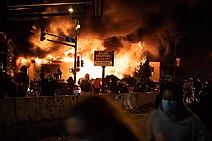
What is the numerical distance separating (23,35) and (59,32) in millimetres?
4497

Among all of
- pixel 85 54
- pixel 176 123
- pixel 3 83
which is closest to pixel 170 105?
pixel 176 123

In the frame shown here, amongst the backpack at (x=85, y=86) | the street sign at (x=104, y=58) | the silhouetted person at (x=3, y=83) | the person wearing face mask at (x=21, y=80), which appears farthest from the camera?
the backpack at (x=85, y=86)

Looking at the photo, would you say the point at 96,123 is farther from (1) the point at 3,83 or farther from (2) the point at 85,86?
(2) the point at 85,86

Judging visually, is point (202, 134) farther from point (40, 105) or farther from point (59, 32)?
point (59, 32)

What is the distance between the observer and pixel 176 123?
349cm

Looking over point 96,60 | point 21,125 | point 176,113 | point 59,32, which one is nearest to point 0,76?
point 21,125

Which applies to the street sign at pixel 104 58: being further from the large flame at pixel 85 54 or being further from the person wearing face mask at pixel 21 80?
the large flame at pixel 85 54

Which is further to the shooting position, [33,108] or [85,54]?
[85,54]

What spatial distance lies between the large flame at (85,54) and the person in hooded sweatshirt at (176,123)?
4523 centimetres

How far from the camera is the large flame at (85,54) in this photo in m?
50.0

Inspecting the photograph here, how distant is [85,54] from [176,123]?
166ft

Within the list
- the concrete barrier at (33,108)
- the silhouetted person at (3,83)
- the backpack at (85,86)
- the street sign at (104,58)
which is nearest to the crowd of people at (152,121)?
the silhouetted person at (3,83)

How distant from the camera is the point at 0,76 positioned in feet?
37.8

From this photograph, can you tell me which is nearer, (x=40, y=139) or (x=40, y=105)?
(x=40, y=139)
